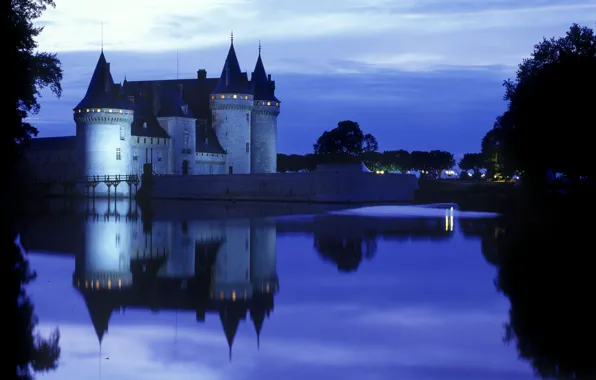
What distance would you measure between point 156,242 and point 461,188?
191ft

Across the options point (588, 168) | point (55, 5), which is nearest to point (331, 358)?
point (55, 5)

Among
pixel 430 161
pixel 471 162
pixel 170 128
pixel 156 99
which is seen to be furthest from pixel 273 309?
pixel 471 162

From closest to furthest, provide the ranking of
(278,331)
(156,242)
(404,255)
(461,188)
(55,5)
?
(278,331), (404,255), (156,242), (55,5), (461,188)

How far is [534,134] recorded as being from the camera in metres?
39.9

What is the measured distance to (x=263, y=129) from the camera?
248ft

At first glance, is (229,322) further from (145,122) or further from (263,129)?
(263,129)

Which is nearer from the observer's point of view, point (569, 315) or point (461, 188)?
point (569, 315)

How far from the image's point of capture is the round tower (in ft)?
219

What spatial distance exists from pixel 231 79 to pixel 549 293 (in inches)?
2439

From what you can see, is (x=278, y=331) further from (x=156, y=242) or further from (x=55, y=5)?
(x=55, y=5)

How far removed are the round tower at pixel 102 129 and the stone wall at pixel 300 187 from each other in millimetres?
4450

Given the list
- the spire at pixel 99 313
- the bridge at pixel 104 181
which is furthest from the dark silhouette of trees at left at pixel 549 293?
the bridge at pixel 104 181

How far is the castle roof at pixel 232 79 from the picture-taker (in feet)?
239

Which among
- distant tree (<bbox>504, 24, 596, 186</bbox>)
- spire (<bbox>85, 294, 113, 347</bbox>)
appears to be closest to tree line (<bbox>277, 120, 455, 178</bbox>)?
distant tree (<bbox>504, 24, 596, 186</bbox>)
